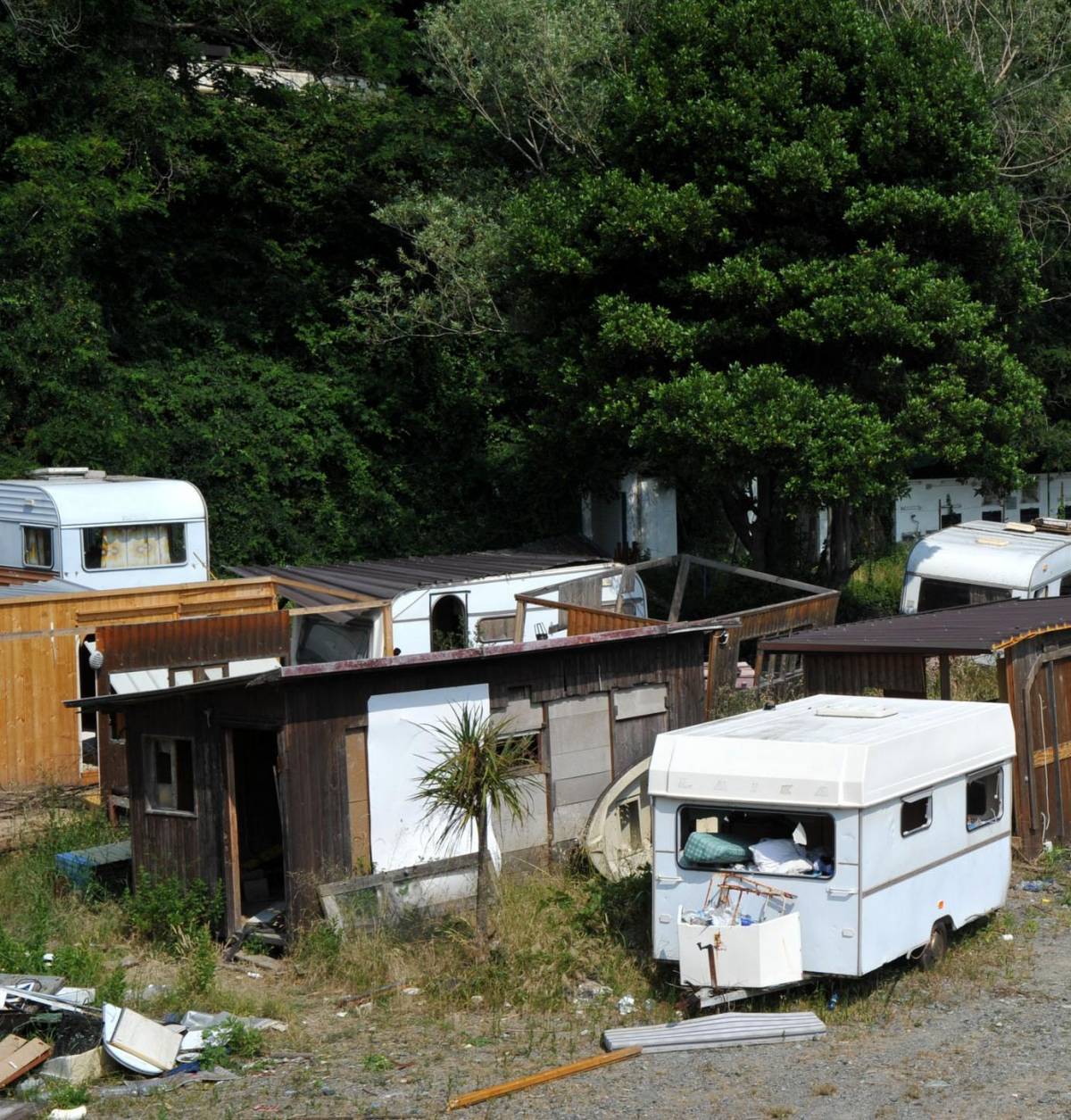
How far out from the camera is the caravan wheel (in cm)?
1090

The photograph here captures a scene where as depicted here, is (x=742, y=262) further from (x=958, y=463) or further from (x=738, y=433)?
(x=958, y=463)

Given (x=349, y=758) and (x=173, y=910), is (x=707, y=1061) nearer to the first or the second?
(x=349, y=758)

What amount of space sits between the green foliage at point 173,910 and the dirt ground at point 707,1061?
54.8 inches

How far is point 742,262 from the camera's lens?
2255 cm

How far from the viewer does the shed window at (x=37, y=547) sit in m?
20.6

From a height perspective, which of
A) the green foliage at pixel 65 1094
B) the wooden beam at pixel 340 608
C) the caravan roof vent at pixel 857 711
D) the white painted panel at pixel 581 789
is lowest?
the green foliage at pixel 65 1094

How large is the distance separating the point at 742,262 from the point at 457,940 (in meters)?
14.1

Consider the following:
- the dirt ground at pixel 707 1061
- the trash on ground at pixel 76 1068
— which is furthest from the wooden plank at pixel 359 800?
the trash on ground at pixel 76 1068

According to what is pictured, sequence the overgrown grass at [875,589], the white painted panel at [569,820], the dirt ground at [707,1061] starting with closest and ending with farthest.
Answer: the dirt ground at [707,1061]
the white painted panel at [569,820]
the overgrown grass at [875,589]

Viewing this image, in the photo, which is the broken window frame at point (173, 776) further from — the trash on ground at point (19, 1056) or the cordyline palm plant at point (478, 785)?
the trash on ground at point (19, 1056)

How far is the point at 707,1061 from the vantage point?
949 cm

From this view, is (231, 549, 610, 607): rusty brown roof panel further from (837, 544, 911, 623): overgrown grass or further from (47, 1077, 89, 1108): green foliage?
(47, 1077, 89, 1108): green foliage

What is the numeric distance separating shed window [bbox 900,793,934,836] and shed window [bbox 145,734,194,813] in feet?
21.2

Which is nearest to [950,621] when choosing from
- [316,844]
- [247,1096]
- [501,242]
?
[316,844]
